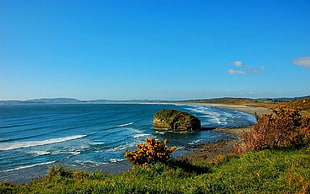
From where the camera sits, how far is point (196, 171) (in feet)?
31.8

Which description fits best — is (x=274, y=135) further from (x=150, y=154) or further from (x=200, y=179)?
(x=150, y=154)

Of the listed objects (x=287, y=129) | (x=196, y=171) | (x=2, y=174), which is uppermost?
(x=287, y=129)

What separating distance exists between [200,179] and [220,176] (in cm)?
73

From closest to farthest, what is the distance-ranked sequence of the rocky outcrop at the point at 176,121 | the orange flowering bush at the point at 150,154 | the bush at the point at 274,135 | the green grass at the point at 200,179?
the green grass at the point at 200,179
the orange flowering bush at the point at 150,154
the bush at the point at 274,135
the rocky outcrop at the point at 176,121

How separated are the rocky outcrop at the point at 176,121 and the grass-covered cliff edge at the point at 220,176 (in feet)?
76.5

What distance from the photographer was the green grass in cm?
665

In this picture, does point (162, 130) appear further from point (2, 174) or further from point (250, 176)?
point (250, 176)

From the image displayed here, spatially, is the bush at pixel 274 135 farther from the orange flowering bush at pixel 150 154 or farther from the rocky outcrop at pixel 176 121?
the rocky outcrop at pixel 176 121

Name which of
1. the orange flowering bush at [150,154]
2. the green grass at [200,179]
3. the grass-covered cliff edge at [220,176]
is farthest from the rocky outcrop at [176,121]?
the orange flowering bush at [150,154]

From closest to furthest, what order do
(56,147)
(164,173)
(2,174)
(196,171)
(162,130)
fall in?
(164,173)
(196,171)
(2,174)
(56,147)
(162,130)

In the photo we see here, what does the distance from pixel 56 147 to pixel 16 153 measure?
3.74 metres

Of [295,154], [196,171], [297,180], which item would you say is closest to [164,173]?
[196,171]

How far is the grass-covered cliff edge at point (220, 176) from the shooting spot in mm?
6707

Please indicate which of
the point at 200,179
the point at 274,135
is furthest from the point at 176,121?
the point at 200,179
